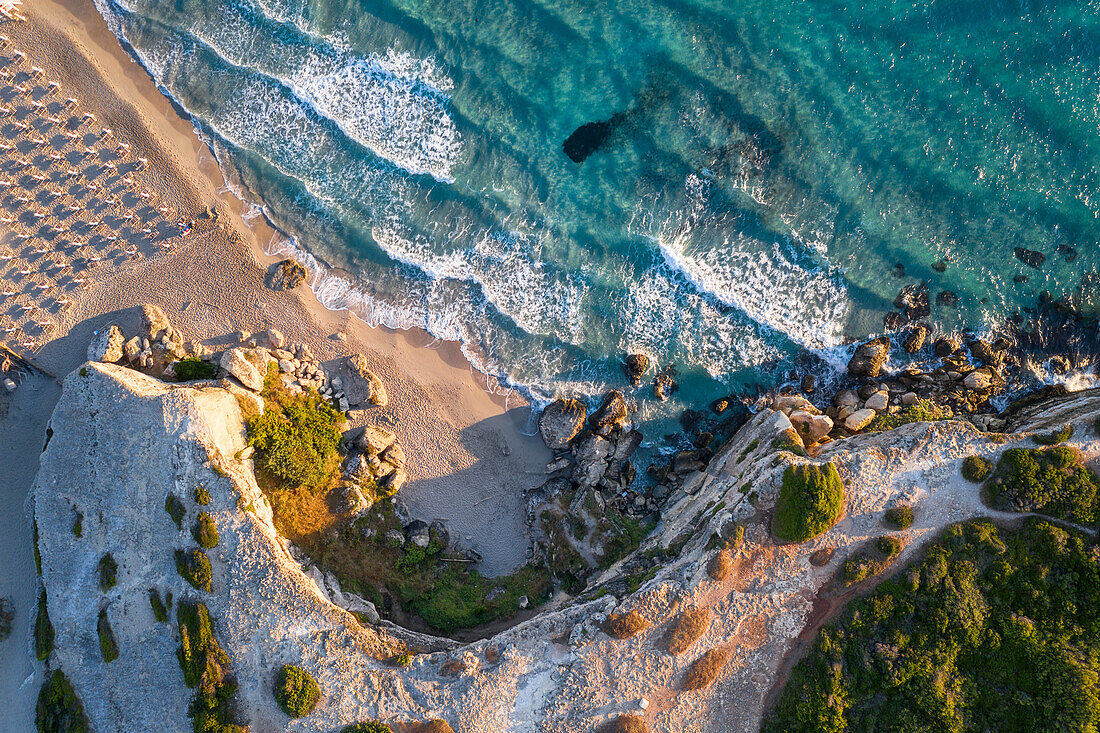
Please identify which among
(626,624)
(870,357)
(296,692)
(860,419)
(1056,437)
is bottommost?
(296,692)

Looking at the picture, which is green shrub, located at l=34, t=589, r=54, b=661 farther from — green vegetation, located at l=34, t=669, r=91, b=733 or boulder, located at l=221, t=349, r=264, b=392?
boulder, located at l=221, t=349, r=264, b=392

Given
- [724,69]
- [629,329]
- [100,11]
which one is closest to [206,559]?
[629,329]

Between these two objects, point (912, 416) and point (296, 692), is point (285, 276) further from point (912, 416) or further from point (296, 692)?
point (912, 416)

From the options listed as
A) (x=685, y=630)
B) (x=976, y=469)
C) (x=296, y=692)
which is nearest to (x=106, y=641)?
(x=296, y=692)

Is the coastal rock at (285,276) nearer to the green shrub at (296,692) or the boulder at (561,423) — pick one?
the boulder at (561,423)

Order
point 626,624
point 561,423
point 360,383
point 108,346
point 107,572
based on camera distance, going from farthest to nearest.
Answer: point 561,423 → point 360,383 → point 108,346 → point 107,572 → point 626,624
